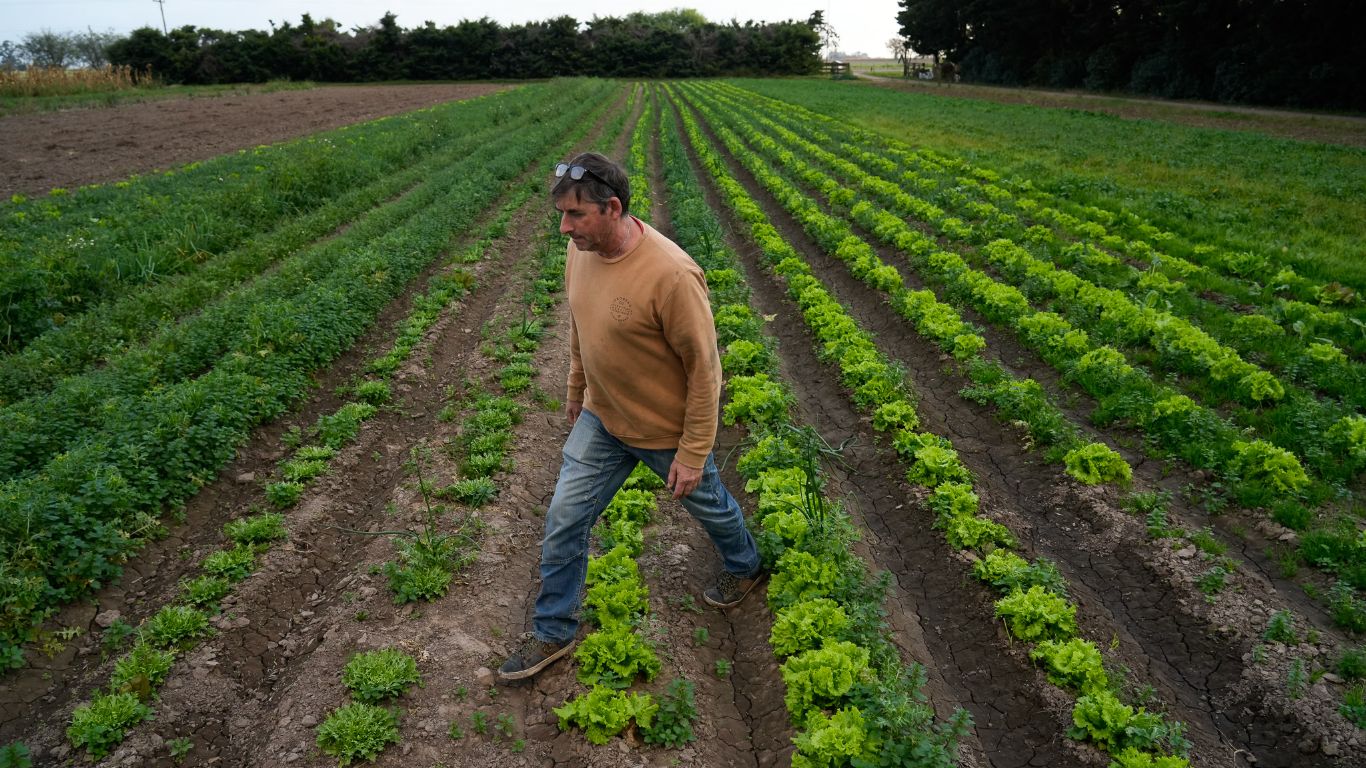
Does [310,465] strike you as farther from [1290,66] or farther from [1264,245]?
[1290,66]

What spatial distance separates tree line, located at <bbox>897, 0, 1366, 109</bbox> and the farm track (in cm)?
3821

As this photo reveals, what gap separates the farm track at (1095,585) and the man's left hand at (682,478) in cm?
223

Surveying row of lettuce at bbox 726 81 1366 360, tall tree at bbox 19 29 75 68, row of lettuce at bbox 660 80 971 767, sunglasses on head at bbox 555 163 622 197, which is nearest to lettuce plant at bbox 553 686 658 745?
row of lettuce at bbox 660 80 971 767

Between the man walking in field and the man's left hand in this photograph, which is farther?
the man's left hand

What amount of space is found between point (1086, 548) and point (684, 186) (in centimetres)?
1363

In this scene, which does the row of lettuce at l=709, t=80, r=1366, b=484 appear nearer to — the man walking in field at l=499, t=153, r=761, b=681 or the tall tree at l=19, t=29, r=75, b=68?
the man walking in field at l=499, t=153, r=761, b=681

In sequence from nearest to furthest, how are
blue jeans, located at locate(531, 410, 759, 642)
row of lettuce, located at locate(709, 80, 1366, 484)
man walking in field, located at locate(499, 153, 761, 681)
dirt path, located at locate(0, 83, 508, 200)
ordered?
man walking in field, located at locate(499, 153, 761, 681)
blue jeans, located at locate(531, 410, 759, 642)
row of lettuce, located at locate(709, 80, 1366, 484)
dirt path, located at locate(0, 83, 508, 200)

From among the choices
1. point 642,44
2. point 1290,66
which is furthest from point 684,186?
point 642,44

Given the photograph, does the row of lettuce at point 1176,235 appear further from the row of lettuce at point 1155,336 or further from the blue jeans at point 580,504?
the blue jeans at point 580,504

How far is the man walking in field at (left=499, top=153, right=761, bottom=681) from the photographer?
3.71m

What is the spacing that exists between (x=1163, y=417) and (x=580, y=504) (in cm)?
602

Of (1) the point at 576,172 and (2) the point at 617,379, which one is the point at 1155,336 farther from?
(1) the point at 576,172

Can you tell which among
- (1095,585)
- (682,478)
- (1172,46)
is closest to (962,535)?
(1095,585)

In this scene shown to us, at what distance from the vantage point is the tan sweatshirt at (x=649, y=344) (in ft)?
12.3
